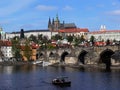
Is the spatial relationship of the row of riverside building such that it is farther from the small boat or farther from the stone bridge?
the small boat

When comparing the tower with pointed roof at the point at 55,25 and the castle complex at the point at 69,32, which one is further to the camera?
the tower with pointed roof at the point at 55,25

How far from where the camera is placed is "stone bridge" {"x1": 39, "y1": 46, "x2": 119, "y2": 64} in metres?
78.2

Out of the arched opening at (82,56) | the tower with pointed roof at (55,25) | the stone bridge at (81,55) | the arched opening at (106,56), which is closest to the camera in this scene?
the arched opening at (106,56)

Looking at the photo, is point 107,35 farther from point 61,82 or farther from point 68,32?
point 61,82

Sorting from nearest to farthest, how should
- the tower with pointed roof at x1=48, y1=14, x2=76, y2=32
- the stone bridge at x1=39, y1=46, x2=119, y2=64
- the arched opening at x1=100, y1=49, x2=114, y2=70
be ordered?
the arched opening at x1=100, y1=49, x2=114, y2=70 < the stone bridge at x1=39, y1=46, x2=119, y2=64 < the tower with pointed roof at x1=48, y1=14, x2=76, y2=32

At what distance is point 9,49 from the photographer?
105875 millimetres

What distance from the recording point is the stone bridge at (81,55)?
257 ft

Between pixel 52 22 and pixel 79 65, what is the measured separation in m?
102

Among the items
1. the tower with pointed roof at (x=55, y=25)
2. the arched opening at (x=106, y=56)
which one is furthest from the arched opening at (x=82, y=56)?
the tower with pointed roof at (x=55, y=25)

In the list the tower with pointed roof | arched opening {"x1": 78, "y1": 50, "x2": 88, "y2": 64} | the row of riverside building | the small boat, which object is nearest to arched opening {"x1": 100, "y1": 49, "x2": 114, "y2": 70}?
arched opening {"x1": 78, "y1": 50, "x2": 88, "y2": 64}

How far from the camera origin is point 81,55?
3487 inches

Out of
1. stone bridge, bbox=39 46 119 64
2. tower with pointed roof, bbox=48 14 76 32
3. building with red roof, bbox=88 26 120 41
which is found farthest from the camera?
tower with pointed roof, bbox=48 14 76 32

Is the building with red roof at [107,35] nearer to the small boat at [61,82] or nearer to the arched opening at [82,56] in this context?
the arched opening at [82,56]

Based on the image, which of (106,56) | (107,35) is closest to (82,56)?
(106,56)
